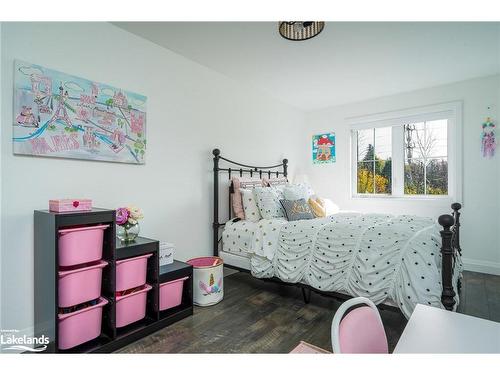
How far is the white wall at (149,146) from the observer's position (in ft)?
5.39

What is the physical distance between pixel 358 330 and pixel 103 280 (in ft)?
5.21

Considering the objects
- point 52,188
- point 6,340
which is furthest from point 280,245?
point 6,340

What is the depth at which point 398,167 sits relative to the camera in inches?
152

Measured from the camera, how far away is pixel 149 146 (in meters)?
2.38

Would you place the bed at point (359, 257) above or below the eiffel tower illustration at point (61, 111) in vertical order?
below

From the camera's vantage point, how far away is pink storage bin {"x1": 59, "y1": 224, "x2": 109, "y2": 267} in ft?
4.92

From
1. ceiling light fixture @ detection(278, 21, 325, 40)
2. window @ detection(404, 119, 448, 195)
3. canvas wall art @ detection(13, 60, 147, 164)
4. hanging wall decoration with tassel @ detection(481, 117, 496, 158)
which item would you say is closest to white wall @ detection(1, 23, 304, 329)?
canvas wall art @ detection(13, 60, 147, 164)

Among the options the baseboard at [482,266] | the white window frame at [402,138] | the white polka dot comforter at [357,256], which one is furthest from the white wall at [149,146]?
the baseboard at [482,266]

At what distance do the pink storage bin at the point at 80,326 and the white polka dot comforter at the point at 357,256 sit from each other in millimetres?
1305

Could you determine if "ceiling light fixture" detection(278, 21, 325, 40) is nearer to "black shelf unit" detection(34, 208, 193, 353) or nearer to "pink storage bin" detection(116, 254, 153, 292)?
"black shelf unit" detection(34, 208, 193, 353)

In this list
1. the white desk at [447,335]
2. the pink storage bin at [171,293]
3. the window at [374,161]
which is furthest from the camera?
the window at [374,161]

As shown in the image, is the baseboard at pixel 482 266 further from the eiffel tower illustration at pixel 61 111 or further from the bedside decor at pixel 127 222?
the eiffel tower illustration at pixel 61 111

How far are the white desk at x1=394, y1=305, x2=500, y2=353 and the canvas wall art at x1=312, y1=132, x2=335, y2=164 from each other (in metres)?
3.74

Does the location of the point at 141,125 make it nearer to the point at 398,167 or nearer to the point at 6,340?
the point at 6,340
